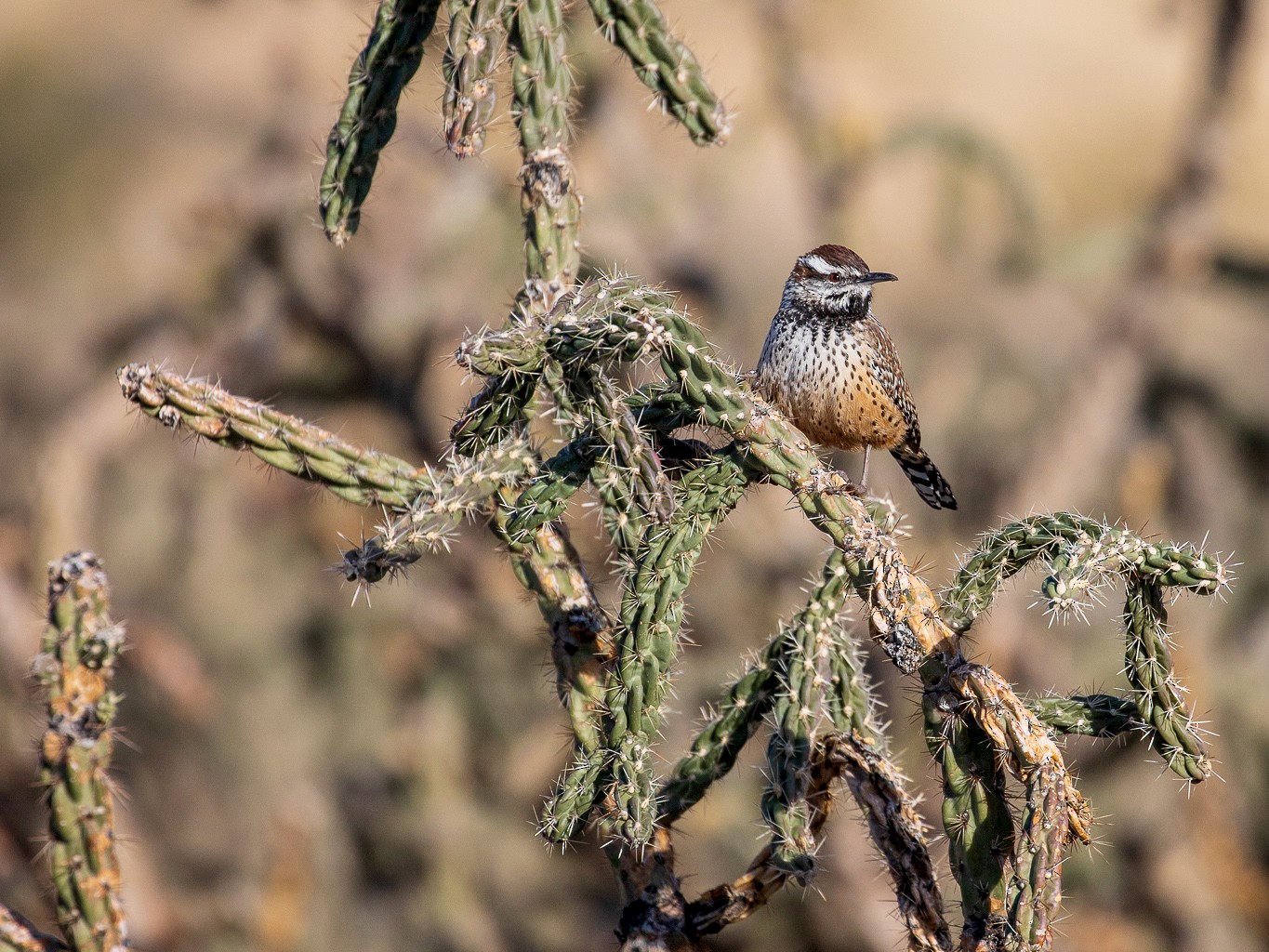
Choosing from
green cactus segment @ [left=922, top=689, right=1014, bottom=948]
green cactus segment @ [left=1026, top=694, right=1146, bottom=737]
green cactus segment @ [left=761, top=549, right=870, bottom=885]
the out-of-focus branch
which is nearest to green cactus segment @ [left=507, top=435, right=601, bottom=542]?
green cactus segment @ [left=761, top=549, right=870, bottom=885]

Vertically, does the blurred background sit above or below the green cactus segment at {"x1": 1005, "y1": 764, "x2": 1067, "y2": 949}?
above

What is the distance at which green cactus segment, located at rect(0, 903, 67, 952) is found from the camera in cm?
260

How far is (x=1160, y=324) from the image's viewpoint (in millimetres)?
6621

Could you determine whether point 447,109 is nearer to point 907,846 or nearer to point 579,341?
point 579,341

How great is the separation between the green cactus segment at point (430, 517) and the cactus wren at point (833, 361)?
1.07 m

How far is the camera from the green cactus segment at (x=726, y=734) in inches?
94.2

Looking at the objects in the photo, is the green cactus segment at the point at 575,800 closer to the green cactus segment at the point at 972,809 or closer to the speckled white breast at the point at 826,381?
the green cactus segment at the point at 972,809

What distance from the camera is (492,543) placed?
635 cm

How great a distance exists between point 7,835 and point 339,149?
5002 mm

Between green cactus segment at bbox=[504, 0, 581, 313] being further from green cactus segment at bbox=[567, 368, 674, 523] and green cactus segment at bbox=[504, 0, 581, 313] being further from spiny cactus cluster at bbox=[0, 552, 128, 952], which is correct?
spiny cactus cluster at bbox=[0, 552, 128, 952]

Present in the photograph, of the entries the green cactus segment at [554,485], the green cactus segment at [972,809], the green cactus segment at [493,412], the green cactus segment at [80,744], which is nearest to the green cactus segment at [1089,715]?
the green cactus segment at [972,809]

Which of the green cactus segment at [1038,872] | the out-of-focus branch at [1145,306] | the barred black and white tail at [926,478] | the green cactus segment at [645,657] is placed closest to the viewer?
the green cactus segment at [1038,872]

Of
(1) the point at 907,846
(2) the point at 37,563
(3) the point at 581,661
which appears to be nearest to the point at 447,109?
(3) the point at 581,661

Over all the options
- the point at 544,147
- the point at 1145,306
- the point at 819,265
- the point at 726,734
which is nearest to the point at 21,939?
the point at 726,734
